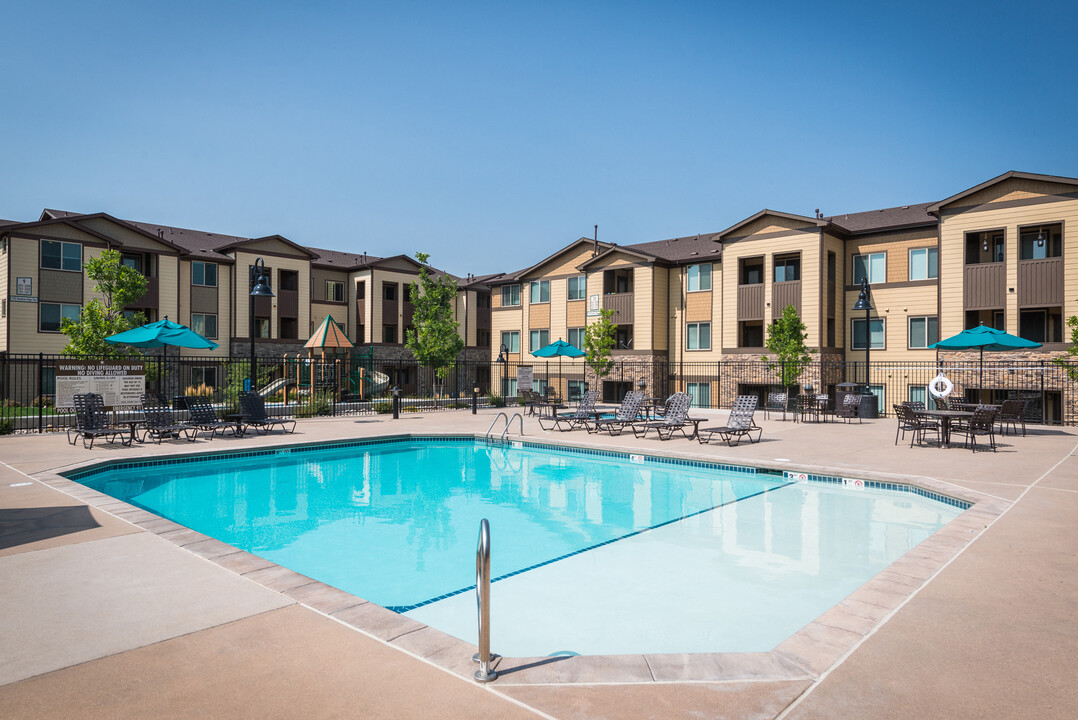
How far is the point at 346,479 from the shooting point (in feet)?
38.2

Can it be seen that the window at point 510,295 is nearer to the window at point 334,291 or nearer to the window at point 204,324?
the window at point 334,291

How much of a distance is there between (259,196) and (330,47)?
10.9 meters

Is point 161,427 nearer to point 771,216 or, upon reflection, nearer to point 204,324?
point 204,324

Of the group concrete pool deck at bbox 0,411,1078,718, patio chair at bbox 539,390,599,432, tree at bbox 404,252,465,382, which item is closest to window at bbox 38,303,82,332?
tree at bbox 404,252,465,382

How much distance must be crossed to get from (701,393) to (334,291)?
954 inches

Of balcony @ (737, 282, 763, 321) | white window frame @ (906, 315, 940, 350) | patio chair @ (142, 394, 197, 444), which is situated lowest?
patio chair @ (142, 394, 197, 444)

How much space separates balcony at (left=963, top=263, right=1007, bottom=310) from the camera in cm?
2288

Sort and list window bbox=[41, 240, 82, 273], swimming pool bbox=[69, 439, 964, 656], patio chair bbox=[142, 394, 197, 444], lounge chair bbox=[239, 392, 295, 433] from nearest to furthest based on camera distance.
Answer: swimming pool bbox=[69, 439, 964, 656]
patio chair bbox=[142, 394, 197, 444]
lounge chair bbox=[239, 392, 295, 433]
window bbox=[41, 240, 82, 273]

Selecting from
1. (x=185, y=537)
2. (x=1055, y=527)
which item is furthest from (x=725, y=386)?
(x=185, y=537)

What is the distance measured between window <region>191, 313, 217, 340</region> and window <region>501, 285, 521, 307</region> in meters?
16.0

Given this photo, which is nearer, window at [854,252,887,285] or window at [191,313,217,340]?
window at [854,252,887,285]

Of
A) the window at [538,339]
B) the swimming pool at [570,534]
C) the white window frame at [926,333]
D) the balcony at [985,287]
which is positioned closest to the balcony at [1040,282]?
the balcony at [985,287]

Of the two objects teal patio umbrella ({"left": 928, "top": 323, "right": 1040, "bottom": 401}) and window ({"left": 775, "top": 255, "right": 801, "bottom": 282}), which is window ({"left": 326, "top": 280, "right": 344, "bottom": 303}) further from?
teal patio umbrella ({"left": 928, "top": 323, "right": 1040, "bottom": 401})

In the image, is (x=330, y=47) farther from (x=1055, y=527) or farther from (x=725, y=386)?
(x=725, y=386)
